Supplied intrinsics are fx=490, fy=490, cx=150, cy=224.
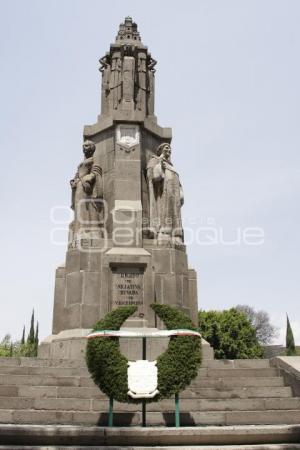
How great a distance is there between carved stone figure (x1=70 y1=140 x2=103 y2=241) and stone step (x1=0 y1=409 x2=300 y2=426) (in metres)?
6.54

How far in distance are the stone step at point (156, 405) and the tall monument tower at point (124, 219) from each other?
3.44m

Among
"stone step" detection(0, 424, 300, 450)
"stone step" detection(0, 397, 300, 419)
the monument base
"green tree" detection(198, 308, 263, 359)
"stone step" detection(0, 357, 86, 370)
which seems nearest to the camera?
"stone step" detection(0, 424, 300, 450)

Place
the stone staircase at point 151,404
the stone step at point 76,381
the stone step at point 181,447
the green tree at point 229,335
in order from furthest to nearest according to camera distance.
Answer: the green tree at point 229,335
the stone step at point 76,381
the stone staircase at point 151,404
the stone step at point 181,447

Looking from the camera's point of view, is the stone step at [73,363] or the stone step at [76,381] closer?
the stone step at [76,381]

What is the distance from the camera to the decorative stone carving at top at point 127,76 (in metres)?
16.4

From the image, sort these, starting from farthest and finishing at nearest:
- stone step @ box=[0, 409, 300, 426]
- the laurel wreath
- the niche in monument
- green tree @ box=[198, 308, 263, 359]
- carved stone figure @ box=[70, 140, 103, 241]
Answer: green tree @ box=[198, 308, 263, 359] → carved stone figure @ box=[70, 140, 103, 241] → the niche in monument → stone step @ box=[0, 409, 300, 426] → the laurel wreath

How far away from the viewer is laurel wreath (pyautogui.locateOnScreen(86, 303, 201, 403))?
25.0ft

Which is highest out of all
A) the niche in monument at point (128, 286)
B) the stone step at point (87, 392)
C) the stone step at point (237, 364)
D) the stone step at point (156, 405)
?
the niche in monument at point (128, 286)

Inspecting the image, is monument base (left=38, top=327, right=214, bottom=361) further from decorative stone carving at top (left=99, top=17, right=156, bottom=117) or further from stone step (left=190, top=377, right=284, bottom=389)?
decorative stone carving at top (left=99, top=17, right=156, bottom=117)

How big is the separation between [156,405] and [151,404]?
0.10m

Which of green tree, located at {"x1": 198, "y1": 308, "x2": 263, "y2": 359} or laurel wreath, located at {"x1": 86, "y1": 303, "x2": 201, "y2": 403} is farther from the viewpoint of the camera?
green tree, located at {"x1": 198, "y1": 308, "x2": 263, "y2": 359}

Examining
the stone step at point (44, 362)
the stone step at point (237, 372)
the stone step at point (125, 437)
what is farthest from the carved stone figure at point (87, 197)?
the stone step at point (125, 437)

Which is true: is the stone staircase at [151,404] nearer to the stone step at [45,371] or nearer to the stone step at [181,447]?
the stone step at [45,371]

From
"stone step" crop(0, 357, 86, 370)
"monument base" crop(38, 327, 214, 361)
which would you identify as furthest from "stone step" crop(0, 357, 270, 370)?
"monument base" crop(38, 327, 214, 361)
